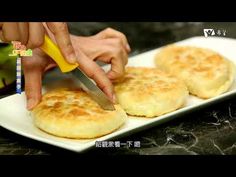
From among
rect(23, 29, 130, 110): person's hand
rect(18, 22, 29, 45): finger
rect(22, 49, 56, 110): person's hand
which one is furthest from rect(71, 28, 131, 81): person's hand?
rect(18, 22, 29, 45): finger

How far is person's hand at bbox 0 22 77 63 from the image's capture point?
5.60ft

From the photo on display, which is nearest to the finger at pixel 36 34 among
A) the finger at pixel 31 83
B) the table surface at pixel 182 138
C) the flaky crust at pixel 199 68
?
the finger at pixel 31 83

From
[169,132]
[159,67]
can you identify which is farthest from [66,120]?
[159,67]

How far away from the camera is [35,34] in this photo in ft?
5.59

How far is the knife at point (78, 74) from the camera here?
1747mm

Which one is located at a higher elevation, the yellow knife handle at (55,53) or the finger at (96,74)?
the yellow knife handle at (55,53)

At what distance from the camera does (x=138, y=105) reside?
175cm

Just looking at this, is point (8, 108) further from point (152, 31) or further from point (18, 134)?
point (152, 31)

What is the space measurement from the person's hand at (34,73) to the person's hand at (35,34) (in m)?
0.12

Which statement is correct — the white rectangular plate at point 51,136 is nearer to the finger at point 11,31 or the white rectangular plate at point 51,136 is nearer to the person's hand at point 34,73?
the person's hand at point 34,73

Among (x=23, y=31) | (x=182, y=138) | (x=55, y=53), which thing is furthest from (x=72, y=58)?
(x=182, y=138)

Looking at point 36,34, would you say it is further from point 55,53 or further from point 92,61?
point 92,61

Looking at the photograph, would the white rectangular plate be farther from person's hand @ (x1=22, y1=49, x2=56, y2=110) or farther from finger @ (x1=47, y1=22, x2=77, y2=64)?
finger @ (x1=47, y1=22, x2=77, y2=64)
